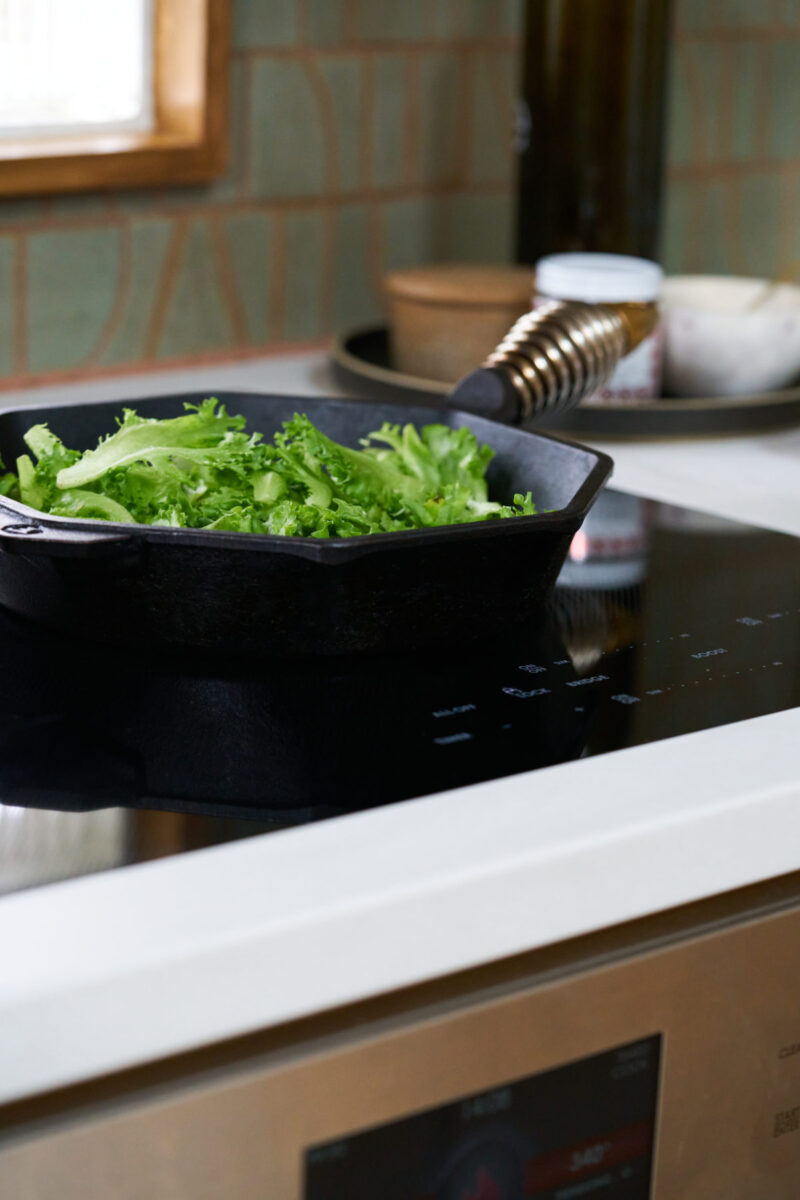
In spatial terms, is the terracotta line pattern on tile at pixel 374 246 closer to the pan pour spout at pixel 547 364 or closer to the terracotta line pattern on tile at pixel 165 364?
the terracotta line pattern on tile at pixel 165 364

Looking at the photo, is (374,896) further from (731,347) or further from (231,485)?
(731,347)

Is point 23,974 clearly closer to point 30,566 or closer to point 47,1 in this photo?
Result: point 30,566

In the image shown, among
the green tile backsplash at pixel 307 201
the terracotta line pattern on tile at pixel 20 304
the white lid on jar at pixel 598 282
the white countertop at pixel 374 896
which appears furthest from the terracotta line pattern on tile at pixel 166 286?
the white countertop at pixel 374 896

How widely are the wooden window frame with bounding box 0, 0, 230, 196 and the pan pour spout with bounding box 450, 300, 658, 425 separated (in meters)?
0.39

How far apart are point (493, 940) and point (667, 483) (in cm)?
58

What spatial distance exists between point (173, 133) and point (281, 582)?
0.81m

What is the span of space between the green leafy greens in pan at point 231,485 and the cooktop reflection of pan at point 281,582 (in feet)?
0.15

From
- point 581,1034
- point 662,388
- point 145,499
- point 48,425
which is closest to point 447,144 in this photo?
point 662,388

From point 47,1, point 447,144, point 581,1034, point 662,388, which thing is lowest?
point 581,1034

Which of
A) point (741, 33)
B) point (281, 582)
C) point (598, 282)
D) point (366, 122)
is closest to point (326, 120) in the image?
point (366, 122)

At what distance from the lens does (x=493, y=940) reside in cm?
52

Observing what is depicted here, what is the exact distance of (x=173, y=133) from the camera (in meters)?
1.34

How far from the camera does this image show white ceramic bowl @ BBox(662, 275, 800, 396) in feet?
3.97

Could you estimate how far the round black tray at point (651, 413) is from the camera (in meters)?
1.14
